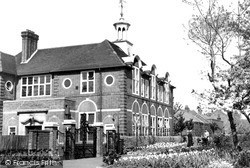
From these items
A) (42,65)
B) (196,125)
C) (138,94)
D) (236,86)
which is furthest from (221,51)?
(196,125)

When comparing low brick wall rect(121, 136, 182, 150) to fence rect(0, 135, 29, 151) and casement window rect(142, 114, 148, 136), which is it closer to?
casement window rect(142, 114, 148, 136)

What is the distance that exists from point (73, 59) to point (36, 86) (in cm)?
485

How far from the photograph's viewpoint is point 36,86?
1487 inches

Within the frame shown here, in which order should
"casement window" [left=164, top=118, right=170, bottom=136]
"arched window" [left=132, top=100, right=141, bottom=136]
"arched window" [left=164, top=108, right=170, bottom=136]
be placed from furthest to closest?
"casement window" [left=164, top=118, right=170, bottom=136] < "arched window" [left=164, top=108, right=170, bottom=136] < "arched window" [left=132, top=100, right=141, bottom=136]

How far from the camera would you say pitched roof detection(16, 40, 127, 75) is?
35.0m

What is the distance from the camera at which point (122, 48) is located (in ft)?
136

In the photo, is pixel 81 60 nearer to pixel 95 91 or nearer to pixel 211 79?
pixel 95 91

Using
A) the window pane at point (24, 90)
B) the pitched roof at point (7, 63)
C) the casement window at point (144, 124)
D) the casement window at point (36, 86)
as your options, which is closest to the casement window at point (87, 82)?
the casement window at point (36, 86)

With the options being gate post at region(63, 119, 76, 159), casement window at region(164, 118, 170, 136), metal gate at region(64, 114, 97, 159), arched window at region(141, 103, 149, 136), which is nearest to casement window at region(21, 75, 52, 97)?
arched window at region(141, 103, 149, 136)

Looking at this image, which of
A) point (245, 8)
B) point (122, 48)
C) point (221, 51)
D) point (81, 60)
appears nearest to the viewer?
point (245, 8)

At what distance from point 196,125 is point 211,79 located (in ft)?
157

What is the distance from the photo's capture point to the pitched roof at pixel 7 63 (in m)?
37.5

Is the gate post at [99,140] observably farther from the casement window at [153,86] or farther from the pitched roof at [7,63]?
the casement window at [153,86]

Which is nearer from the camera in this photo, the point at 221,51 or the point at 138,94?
the point at 221,51
